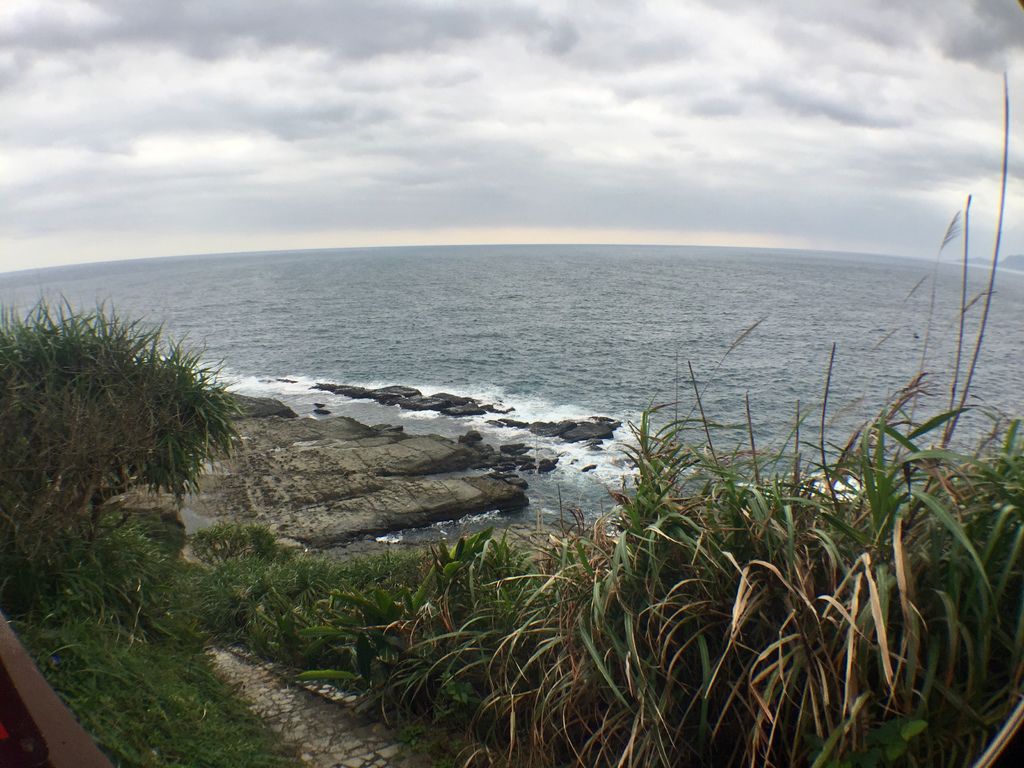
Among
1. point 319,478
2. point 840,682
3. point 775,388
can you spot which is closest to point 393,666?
point 840,682

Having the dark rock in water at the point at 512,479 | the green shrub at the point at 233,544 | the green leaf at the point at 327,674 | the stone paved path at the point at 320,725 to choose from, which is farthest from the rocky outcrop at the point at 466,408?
the green leaf at the point at 327,674

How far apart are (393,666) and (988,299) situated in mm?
4256

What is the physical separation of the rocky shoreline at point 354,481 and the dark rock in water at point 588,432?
207cm

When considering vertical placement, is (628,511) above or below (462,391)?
above

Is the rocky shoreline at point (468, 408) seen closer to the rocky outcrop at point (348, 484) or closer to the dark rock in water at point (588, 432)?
the dark rock in water at point (588, 432)

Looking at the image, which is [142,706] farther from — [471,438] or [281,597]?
[471,438]

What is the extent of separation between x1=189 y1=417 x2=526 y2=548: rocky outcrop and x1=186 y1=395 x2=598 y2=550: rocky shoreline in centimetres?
3

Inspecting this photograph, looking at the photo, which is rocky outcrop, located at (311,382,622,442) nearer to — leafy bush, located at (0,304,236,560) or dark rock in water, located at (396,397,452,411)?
dark rock in water, located at (396,397,452,411)

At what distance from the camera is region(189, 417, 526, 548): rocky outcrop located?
2122 cm

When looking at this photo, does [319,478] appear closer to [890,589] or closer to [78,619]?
[78,619]

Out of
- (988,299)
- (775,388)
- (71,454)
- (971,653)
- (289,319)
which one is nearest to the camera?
(988,299)

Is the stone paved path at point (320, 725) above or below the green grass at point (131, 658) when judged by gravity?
below

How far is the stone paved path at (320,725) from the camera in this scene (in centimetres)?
441

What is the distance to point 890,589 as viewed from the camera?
2854 millimetres
